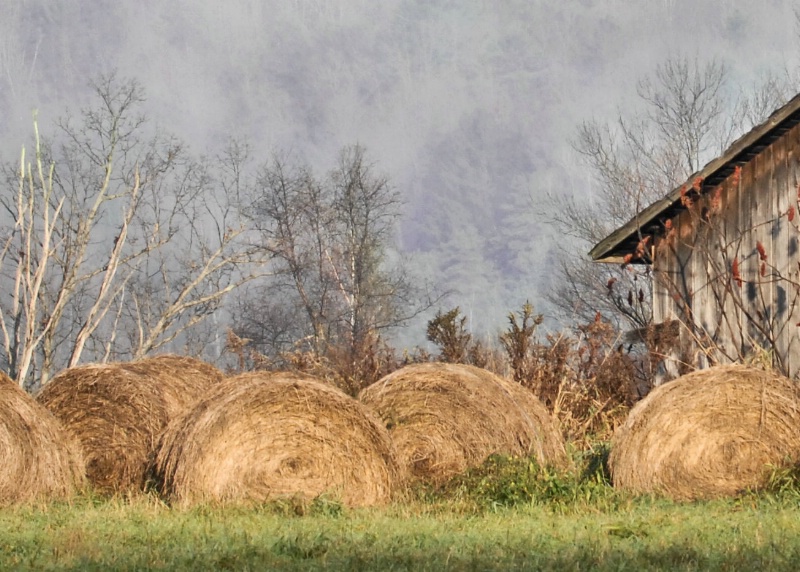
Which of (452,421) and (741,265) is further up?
(741,265)

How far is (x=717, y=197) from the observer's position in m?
13.1

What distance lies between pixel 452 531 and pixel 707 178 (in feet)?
27.5

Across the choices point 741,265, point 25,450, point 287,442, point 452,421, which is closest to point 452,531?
point 287,442

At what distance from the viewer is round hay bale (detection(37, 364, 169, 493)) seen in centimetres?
1113

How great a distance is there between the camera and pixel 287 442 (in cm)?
924

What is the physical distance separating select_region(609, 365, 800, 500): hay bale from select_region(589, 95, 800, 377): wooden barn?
227 centimetres

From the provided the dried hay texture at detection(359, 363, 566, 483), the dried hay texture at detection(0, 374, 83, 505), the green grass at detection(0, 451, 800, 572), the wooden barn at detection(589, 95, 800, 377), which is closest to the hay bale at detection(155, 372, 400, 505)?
the green grass at detection(0, 451, 800, 572)

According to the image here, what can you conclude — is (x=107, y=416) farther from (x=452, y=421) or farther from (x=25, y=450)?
(x=452, y=421)

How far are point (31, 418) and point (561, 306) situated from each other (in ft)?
98.7

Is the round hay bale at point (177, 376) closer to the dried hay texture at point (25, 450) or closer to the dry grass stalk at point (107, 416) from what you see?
the dry grass stalk at point (107, 416)

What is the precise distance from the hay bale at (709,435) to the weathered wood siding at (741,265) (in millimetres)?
2606

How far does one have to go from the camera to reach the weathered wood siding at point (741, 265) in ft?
41.7

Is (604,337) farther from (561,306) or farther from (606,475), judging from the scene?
(561,306)

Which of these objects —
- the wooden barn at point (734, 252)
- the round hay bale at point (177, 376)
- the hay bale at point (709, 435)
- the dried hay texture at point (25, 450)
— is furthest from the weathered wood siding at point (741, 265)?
the dried hay texture at point (25, 450)
